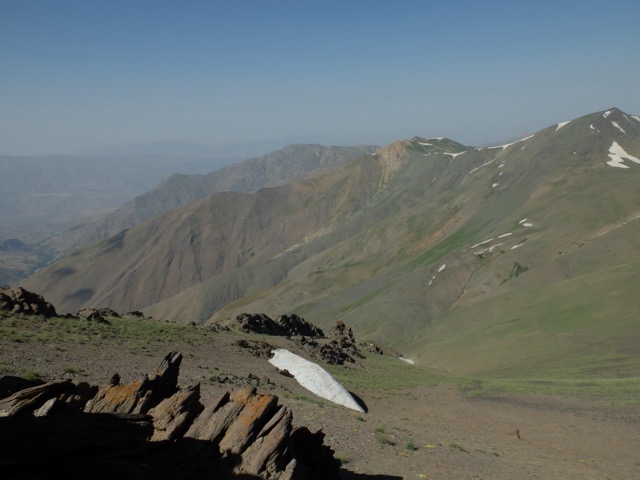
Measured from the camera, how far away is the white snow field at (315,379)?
30172 mm

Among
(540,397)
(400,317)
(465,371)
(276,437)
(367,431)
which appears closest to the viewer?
(276,437)

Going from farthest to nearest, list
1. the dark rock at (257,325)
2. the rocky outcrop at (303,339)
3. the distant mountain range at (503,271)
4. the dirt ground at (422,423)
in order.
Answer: the distant mountain range at (503,271)
the dark rock at (257,325)
the rocky outcrop at (303,339)
the dirt ground at (422,423)

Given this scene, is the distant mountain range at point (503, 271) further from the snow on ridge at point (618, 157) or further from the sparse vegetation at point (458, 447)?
the sparse vegetation at point (458, 447)

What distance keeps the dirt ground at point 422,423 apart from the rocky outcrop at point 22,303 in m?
7.72

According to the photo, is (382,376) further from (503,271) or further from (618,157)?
(618,157)

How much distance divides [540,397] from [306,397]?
19195 millimetres

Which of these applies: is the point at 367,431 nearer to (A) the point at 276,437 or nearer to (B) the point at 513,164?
(A) the point at 276,437

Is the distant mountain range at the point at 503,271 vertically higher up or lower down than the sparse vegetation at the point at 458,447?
lower down

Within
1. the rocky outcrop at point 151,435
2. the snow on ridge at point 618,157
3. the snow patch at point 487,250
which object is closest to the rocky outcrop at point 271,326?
the rocky outcrop at point 151,435

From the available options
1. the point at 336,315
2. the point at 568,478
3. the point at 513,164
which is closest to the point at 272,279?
the point at 336,315

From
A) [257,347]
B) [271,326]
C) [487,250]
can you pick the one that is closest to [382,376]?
[257,347]

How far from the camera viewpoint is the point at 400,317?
8950 centimetres

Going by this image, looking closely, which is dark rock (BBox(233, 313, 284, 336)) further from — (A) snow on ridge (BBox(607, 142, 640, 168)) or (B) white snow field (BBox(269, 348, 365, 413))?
(A) snow on ridge (BBox(607, 142, 640, 168))

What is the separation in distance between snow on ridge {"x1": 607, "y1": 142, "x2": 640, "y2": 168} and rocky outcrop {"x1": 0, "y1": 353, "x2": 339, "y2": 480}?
5831 inches
